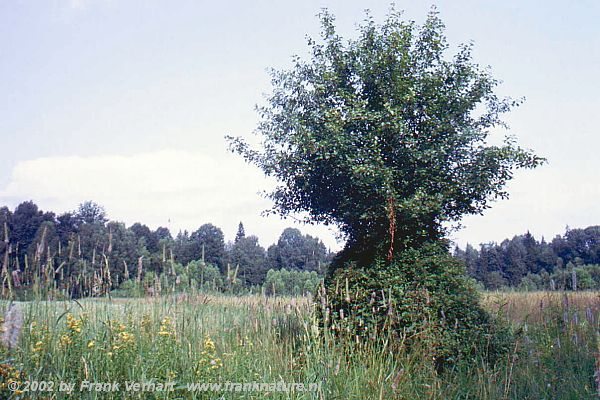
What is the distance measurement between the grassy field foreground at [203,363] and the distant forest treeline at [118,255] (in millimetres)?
289

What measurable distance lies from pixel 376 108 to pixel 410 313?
183 inches

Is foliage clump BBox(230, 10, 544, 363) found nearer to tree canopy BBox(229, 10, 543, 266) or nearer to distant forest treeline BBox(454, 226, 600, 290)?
tree canopy BBox(229, 10, 543, 266)

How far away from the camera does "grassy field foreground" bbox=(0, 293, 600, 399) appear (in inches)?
138

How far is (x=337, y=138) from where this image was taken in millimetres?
8672

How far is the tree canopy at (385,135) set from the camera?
28.0ft

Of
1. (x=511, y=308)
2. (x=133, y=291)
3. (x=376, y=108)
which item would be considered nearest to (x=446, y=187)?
(x=376, y=108)

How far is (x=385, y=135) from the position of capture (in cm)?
890

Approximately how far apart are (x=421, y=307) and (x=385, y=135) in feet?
12.8

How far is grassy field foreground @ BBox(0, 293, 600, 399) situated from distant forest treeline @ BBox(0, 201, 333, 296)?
289 mm

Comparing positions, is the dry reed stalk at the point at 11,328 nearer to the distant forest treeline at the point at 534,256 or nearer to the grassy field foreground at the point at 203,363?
the grassy field foreground at the point at 203,363

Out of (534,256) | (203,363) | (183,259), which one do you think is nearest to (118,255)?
(183,259)

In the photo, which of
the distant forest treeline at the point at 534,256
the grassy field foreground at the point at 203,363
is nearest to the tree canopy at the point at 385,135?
the grassy field foreground at the point at 203,363

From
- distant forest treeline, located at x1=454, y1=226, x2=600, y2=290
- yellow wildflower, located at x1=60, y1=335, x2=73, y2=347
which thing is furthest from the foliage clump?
distant forest treeline, located at x1=454, y1=226, x2=600, y2=290

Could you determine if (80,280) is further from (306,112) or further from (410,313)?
(306,112)
